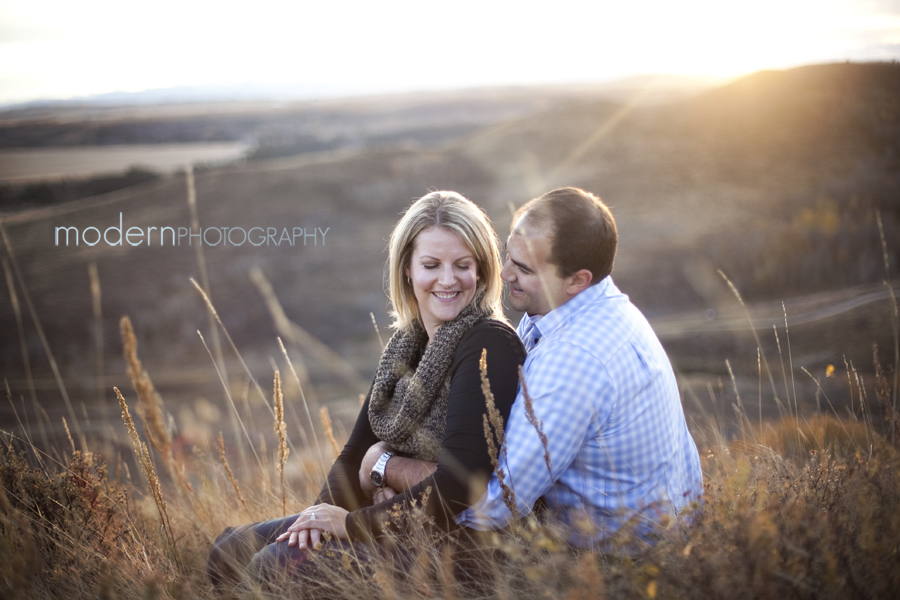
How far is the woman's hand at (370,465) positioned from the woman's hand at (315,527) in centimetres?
33

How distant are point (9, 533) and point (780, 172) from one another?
21.6 m

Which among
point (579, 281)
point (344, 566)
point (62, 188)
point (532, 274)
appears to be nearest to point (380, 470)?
point (344, 566)

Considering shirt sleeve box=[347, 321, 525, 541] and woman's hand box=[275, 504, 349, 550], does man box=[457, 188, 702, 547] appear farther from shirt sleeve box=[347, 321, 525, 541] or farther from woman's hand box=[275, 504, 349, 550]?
woman's hand box=[275, 504, 349, 550]

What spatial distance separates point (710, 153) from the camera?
66.1 feet

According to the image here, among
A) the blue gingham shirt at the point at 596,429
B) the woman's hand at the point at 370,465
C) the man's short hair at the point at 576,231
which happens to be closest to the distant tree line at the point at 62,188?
the woman's hand at the point at 370,465

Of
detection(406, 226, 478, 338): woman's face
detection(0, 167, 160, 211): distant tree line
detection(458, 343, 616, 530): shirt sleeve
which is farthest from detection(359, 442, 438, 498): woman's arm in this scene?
detection(0, 167, 160, 211): distant tree line

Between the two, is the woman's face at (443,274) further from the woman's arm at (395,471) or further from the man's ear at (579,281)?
the woman's arm at (395,471)

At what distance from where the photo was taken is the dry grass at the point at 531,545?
4.76 ft

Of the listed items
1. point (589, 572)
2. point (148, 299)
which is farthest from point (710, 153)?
point (589, 572)

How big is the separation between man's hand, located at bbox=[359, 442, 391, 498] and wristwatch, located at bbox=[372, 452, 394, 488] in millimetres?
43

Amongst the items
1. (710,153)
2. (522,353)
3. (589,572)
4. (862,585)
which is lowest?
(862,585)

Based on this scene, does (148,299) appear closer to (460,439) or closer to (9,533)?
(9,533)

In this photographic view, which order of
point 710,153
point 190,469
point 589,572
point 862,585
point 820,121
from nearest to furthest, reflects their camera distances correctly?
point 589,572, point 862,585, point 190,469, point 820,121, point 710,153

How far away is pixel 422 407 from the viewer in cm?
226
